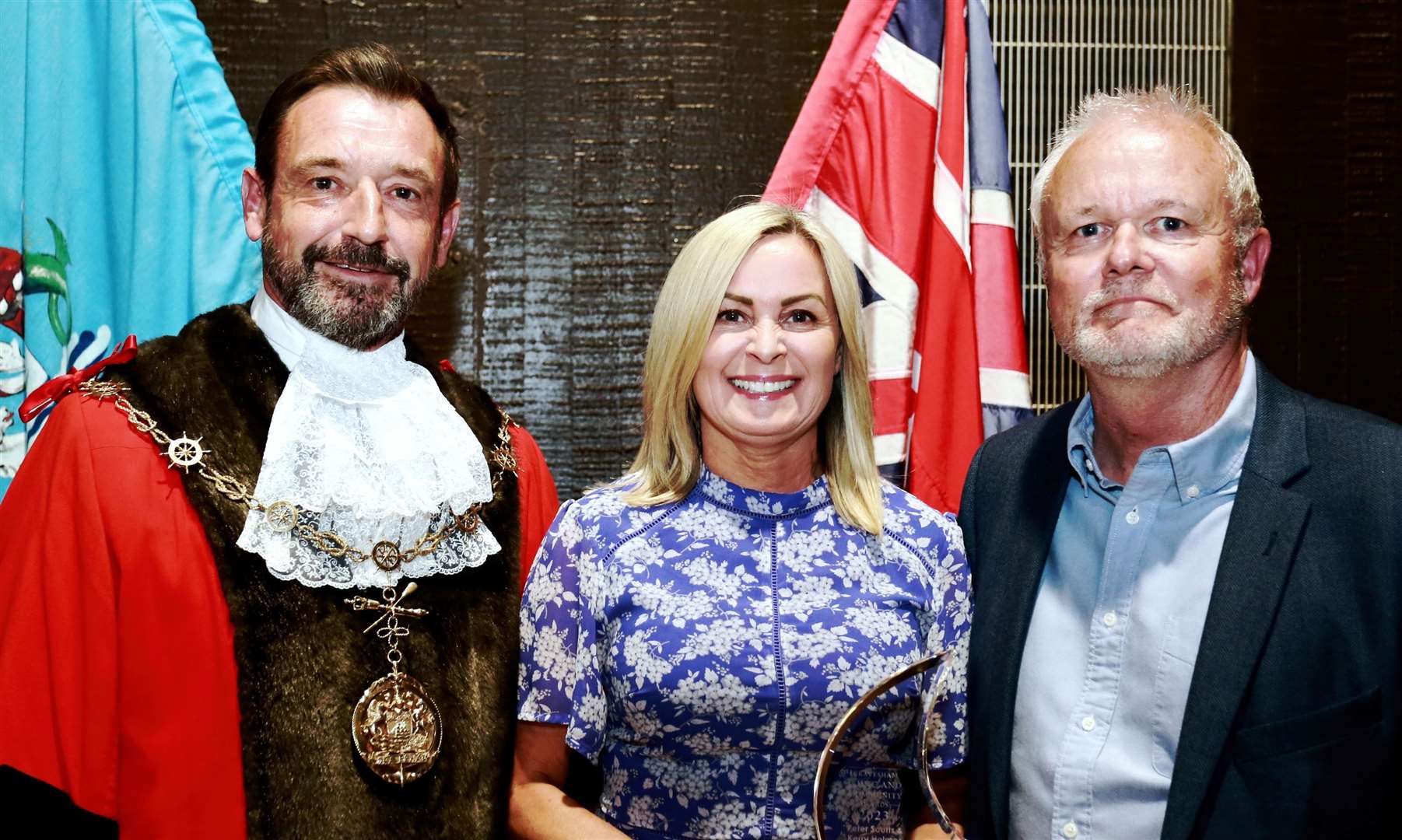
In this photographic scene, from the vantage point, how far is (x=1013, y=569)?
71.5 inches

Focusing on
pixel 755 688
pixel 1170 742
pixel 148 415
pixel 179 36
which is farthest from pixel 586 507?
pixel 179 36

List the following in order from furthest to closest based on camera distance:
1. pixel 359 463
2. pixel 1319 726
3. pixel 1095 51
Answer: pixel 1095 51 < pixel 359 463 < pixel 1319 726

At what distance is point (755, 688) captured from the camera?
165 centimetres

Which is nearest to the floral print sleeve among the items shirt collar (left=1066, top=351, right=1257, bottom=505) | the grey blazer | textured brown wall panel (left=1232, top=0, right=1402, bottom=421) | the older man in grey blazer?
the older man in grey blazer

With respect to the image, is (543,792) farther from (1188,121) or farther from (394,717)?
(1188,121)

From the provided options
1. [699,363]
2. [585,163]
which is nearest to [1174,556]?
[699,363]

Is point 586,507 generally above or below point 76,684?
above

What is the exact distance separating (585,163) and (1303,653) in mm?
1648

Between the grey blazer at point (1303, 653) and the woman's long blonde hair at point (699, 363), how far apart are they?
489 millimetres

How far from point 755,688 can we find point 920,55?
139 centimetres

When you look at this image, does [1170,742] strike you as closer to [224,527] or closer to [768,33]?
[224,527]

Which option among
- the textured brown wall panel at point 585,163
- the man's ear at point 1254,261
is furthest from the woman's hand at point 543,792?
the man's ear at point 1254,261

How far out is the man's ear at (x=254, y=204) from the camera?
186 centimetres

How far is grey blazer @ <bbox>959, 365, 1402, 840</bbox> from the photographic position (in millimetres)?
1551
